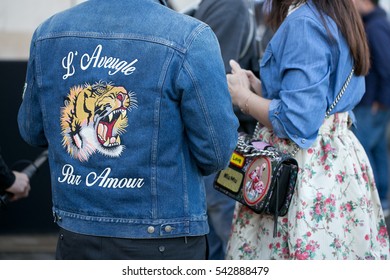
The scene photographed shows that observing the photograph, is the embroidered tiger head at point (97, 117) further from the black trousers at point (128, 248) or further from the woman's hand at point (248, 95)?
the woman's hand at point (248, 95)

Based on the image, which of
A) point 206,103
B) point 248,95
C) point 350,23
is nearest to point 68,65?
point 206,103

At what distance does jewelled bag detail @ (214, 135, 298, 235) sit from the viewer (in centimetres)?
310

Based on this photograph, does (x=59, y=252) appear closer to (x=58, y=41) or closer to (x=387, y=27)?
(x=58, y=41)

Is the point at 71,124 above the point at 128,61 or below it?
below

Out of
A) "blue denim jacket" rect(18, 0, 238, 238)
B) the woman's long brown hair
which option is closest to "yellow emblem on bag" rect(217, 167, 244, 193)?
"blue denim jacket" rect(18, 0, 238, 238)

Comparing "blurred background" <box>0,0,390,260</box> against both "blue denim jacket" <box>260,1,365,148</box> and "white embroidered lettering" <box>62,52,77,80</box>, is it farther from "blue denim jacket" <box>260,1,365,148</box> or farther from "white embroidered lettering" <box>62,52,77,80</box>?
"white embroidered lettering" <box>62,52,77,80</box>

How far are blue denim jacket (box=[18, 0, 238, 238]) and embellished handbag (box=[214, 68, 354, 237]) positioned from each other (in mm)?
401

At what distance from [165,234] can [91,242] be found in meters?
0.26

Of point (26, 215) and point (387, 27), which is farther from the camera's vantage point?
point (387, 27)

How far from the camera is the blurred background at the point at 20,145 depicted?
5.62 m

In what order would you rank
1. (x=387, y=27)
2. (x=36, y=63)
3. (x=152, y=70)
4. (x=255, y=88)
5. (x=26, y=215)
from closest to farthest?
1. (x=152, y=70)
2. (x=36, y=63)
3. (x=255, y=88)
4. (x=26, y=215)
5. (x=387, y=27)

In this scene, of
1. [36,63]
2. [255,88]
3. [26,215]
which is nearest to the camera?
[36,63]

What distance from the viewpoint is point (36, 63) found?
2.79 meters
